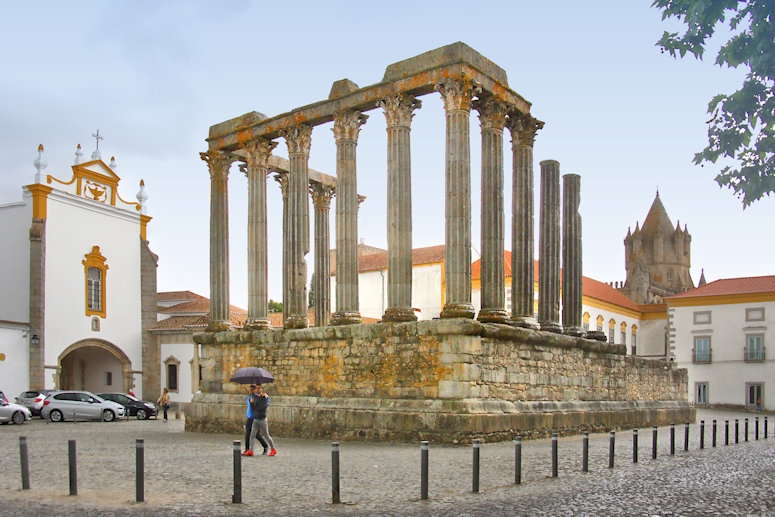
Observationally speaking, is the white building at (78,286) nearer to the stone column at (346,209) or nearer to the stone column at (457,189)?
the stone column at (346,209)

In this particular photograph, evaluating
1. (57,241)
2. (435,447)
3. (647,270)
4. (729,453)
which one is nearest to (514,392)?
(435,447)

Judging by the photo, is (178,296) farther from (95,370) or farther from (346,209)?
(346,209)

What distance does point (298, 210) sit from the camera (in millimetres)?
22422

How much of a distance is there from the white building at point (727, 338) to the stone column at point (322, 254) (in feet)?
104

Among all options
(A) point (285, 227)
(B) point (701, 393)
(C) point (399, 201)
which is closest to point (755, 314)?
(B) point (701, 393)

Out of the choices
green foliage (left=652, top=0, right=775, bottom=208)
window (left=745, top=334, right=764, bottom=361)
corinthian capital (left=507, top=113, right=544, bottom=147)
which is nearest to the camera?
green foliage (left=652, top=0, right=775, bottom=208)

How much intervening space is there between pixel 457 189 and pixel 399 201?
1523 millimetres

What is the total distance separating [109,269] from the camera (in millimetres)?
39312

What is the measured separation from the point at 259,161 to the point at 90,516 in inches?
617

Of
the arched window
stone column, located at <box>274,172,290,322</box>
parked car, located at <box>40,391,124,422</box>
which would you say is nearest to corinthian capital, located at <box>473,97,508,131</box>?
stone column, located at <box>274,172,290,322</box>

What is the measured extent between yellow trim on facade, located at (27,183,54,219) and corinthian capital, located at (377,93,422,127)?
70.7 feet

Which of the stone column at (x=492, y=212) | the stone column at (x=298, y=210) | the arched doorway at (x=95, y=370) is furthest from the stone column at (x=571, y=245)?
the arched doorway at (x=95, y=370)

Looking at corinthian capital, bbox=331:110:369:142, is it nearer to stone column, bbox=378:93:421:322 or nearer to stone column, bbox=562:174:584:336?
stone column, bbox=378:93:421:322

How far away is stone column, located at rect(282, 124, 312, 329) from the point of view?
22.2 meters
